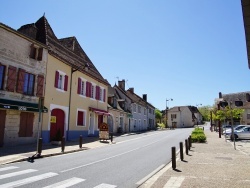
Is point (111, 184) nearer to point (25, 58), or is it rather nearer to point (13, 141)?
point (13, 141)

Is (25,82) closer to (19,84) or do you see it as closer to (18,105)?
(19,84)

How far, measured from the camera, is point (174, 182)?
7375 mm

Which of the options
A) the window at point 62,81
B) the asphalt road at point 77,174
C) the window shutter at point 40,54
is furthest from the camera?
the window at point 62,81

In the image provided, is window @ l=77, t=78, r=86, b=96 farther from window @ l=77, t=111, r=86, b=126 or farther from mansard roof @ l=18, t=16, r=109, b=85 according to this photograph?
window @ l=77, t=111, r=86, b=126

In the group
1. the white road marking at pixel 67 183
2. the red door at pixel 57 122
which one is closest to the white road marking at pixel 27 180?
the white road marking at pixel 67 183

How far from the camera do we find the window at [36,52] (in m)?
17.9

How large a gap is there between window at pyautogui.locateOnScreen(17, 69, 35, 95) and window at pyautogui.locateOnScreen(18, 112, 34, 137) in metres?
1.61

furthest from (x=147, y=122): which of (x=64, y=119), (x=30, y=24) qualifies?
(x=30, y=24)

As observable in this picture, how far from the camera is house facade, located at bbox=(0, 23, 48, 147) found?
15383mm

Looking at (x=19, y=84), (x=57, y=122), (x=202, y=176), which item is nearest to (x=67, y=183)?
(x=202, y=176)

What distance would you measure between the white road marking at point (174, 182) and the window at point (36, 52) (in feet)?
47.0

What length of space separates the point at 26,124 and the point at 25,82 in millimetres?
3015

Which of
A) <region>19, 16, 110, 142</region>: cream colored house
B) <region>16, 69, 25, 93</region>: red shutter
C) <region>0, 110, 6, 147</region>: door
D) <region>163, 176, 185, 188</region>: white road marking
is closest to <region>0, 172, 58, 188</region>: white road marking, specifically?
<region>163, 176, 185, 188</region>: white road marking

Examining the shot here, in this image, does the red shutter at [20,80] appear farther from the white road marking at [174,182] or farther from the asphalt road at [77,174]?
the white road marking at [174,182]
